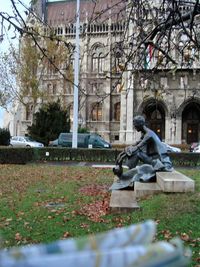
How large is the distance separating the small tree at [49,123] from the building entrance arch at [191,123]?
2094 cm

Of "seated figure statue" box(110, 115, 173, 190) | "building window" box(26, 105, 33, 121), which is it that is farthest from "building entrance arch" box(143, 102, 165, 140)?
"seated figure statue" box(110, 115, 173, 190)

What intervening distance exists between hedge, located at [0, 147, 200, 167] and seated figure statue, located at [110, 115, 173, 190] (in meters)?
13.2

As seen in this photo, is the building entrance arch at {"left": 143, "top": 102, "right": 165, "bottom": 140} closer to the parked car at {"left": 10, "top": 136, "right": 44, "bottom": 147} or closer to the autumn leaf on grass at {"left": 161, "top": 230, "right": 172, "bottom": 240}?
the parked car at {"left": 10, "top": 136, "right": 44, "bottom": 147}

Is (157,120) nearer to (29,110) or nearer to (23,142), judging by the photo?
(29,110)

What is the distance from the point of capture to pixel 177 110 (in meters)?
55.2

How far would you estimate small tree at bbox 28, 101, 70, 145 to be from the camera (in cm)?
4125

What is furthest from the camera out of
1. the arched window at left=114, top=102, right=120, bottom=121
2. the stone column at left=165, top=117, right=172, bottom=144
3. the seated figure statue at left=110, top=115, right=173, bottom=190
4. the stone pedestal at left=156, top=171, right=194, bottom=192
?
the arched window at left=114, top=102, right=120, bottom=121

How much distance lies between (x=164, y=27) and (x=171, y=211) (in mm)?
3224

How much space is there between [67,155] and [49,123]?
50.0 ft

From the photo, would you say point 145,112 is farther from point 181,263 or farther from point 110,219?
point 181,263

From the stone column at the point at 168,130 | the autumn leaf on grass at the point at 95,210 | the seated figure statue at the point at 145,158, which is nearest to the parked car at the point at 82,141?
the stone column at the point at 168,130

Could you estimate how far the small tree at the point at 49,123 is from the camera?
4125cm

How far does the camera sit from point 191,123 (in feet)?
192

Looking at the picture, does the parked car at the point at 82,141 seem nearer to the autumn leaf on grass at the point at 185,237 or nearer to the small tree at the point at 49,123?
the small tree at the point at 49,123
